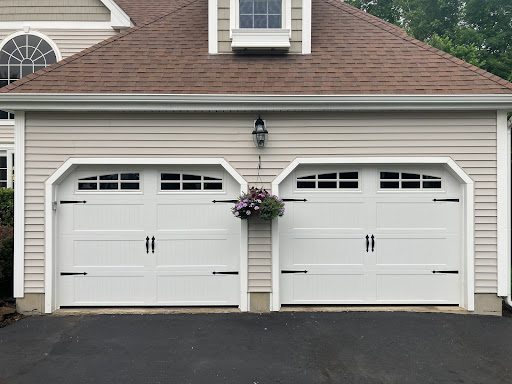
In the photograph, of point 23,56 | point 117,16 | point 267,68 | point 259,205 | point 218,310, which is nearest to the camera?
point 259,205

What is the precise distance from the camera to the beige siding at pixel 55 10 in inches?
348

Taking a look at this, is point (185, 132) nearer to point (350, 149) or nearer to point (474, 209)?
point (350, 149)

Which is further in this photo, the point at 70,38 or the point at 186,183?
the point at 70,38

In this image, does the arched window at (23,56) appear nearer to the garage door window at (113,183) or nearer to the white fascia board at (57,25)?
the white fascia board at (57,25)

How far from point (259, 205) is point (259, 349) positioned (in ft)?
5.97

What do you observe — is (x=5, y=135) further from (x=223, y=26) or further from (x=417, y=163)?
(x=417, y=163)

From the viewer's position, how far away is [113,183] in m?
5.68

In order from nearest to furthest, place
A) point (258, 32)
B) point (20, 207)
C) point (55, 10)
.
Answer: point (20, 207)
point (258, 32)
point (55, 10)

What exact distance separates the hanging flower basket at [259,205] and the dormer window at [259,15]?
9.78ft

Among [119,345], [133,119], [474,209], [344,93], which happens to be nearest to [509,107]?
[474,209]

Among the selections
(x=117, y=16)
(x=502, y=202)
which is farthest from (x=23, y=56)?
(x=502, y=202)

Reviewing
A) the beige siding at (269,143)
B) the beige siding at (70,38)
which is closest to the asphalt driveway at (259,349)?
the beige siding at (269,143)

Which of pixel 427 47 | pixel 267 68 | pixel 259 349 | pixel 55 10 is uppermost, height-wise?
pixel 55 10

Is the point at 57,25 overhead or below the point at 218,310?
overhead
